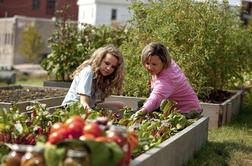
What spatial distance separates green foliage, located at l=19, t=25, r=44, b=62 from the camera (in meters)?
37.9

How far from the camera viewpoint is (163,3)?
9.81 metres

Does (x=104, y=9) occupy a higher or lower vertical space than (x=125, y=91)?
higher

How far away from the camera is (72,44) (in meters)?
13.3

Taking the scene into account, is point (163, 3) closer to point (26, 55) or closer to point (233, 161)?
point (233, 161)

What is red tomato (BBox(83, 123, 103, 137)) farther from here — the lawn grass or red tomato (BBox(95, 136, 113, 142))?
the lawn grass

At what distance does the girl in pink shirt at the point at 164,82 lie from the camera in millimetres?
6656

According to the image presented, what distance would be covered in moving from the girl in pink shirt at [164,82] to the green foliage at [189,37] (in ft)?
7.28

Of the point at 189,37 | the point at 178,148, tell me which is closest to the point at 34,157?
the point at 178,148

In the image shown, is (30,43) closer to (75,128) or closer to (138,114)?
(138,114)

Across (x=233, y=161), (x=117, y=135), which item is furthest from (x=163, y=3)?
(x=117, y=135)

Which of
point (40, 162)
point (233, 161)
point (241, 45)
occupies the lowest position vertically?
point (233, 161)

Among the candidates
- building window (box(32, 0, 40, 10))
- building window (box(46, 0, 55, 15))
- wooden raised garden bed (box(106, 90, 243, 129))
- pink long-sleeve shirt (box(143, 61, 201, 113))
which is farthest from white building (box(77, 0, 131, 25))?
pink long-sleeve shirt (box(143, 61, 201, 113))

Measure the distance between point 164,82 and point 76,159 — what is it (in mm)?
3706

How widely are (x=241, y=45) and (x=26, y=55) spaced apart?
94.2 ft
